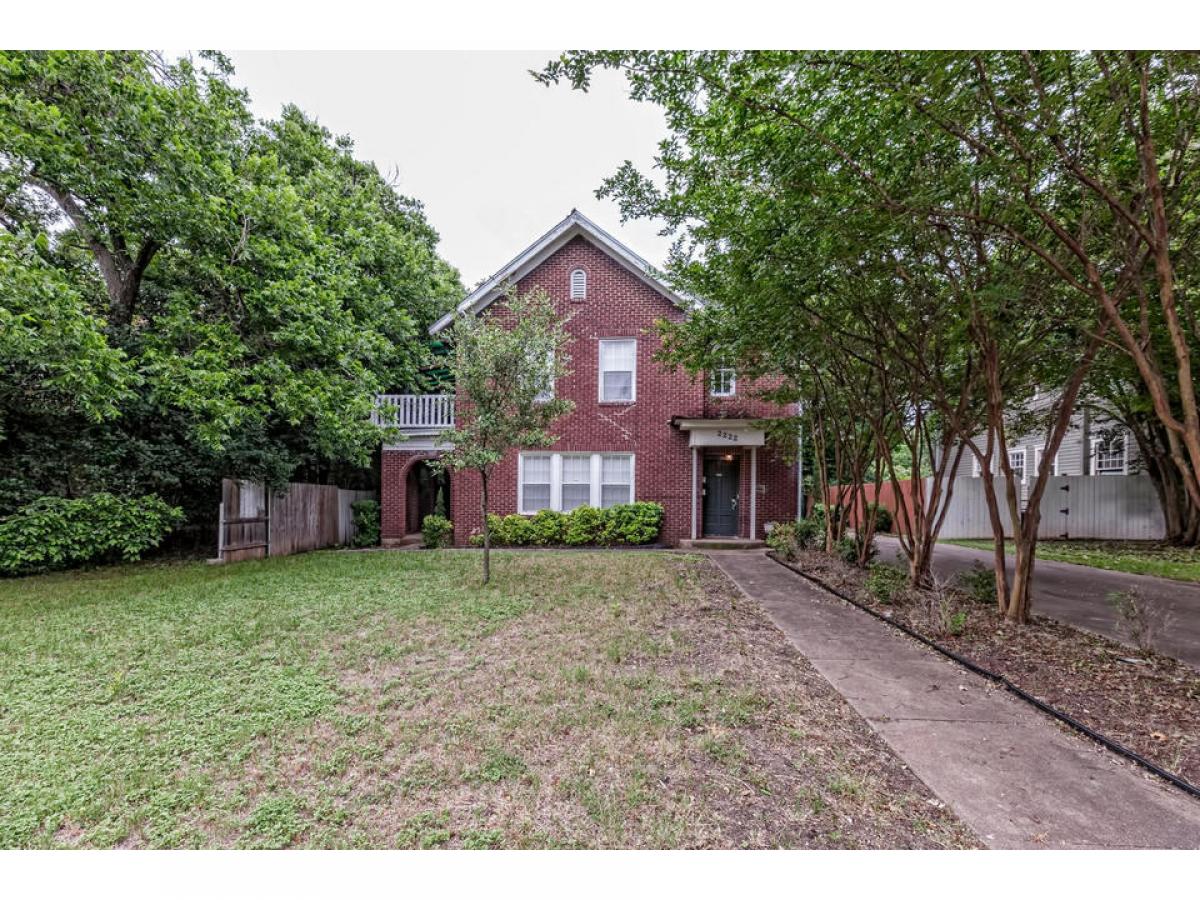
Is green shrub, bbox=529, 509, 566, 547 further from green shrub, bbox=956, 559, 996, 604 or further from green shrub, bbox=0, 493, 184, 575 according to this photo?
green shrub, bbox=956, 559, 996, 604

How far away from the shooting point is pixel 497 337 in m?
7.00

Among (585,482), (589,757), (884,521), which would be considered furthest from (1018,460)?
(589,757)

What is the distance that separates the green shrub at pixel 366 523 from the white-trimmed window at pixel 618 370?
7082 mm

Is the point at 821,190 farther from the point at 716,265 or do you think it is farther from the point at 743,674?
the point at 743,674

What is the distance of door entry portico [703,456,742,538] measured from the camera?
1305 centimetres

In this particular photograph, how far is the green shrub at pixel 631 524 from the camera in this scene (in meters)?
12.3

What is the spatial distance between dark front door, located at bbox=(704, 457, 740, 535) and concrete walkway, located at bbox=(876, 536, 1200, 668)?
4.59 metres

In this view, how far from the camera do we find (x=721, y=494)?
1311cm

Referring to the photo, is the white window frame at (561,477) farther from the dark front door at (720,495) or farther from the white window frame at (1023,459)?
the white window frame at (1023,459)

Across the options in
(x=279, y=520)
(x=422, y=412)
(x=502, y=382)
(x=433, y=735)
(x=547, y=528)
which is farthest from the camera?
(x=422, y=412)

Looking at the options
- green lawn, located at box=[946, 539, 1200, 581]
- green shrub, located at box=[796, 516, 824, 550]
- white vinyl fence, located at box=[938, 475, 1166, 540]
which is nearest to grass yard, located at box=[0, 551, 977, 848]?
green shrub, located at box=[796, 516, 824, 550]

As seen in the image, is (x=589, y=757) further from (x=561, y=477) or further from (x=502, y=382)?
(x=561, y=477)

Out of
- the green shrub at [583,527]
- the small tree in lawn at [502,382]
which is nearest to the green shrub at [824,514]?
the green shrub at [583,527]

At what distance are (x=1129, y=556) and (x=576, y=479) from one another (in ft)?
41.0
